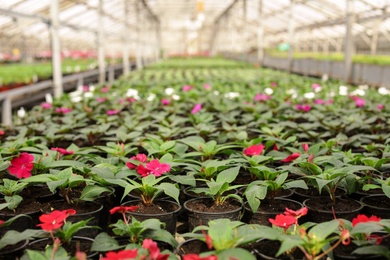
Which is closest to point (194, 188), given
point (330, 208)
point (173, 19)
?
point (330, 208)

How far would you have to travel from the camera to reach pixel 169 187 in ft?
5.62

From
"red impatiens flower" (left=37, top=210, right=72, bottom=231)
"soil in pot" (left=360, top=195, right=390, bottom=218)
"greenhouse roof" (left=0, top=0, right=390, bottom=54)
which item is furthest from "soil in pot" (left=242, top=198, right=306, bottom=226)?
"greenhouse roof" (left=0, top=0, right=390, bottom=54)

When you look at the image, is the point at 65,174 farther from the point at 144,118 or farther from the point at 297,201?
the point at 144,118

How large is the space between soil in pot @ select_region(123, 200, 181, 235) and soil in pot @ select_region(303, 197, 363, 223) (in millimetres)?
517

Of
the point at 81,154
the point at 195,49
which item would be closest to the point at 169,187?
the point at 81,154

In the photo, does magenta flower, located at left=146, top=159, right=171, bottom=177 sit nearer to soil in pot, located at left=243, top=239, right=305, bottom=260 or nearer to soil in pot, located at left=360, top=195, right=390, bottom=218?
soil in pot, located at left=243, top=239, right=305, bottom=260

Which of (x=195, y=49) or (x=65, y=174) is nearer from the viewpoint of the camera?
(x=65, y=174)

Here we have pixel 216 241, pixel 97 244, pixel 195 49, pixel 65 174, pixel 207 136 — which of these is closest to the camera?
pixel 216 241

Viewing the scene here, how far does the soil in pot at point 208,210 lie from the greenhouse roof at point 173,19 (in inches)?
174

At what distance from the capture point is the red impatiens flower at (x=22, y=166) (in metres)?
1.85

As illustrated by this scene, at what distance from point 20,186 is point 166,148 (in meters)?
0.75

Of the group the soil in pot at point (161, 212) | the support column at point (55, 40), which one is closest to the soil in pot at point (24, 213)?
the soil in pot at point (161, 212)

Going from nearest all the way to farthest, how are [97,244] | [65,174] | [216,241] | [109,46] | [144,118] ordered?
[216,241] < [97,244] < [65,174] < [144,118] < [109,46]

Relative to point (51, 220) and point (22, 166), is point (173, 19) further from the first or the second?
point (51, 220)
